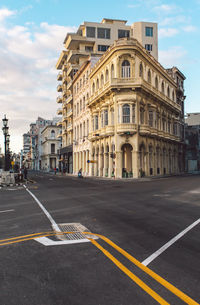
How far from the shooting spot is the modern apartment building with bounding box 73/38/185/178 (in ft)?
113

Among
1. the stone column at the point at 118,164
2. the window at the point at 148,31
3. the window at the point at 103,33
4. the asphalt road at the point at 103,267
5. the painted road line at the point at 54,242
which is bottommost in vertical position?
the asphalt road at the point at 103,267

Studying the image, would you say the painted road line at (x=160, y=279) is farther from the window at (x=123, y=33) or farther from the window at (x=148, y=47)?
the window at (x=148, y=47)

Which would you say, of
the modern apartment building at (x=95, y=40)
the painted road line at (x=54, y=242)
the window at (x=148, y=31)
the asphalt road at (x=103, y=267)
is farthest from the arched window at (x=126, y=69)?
the painted road line at (x=54, y=242)

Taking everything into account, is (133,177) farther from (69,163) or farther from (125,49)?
(69,163)

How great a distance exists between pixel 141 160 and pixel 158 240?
30753mm

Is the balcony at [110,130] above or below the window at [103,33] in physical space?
below

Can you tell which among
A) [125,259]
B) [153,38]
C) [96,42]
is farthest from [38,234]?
[153,38]

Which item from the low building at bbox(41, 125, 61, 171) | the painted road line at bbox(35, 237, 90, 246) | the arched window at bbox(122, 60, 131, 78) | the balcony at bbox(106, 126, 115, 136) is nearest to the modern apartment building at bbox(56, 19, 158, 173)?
the arched window at bbox(122, 60, 131, 78)

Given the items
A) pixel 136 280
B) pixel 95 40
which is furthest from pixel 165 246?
pixel 95 40

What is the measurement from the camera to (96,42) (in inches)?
2120

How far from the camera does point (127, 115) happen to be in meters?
34.6

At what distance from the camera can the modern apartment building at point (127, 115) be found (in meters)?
34.4

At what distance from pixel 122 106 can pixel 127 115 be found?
134 cm

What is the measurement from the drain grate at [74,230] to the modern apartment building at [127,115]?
1067 inches
